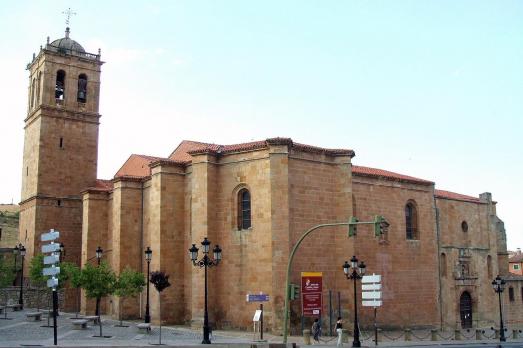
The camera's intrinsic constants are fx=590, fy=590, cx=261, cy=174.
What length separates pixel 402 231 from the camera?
1511 inches

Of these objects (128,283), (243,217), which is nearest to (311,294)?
(243,217)

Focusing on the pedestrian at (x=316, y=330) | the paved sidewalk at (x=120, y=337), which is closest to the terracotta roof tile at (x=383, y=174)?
the paved sidewalk at (x=120, y=337)

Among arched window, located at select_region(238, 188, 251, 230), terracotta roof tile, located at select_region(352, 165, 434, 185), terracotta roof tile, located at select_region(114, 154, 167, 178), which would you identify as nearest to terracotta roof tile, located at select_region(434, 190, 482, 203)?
terracotta roof tile, located at select_region(352, 165, 434, 185)

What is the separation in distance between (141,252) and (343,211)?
1379cm

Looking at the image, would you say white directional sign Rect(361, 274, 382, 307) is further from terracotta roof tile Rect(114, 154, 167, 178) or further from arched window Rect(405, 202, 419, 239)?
Answer: terracotta roof tile Rect(114, 154, 167, 178)

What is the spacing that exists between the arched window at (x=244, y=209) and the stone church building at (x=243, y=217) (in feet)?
0.18

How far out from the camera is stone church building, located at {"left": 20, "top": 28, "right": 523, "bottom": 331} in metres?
31.2

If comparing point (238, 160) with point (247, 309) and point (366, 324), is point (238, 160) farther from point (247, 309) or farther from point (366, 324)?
point (366, 324)

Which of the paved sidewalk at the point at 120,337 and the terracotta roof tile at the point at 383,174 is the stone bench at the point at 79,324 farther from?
the terracotta roof tile at the point at 383,174

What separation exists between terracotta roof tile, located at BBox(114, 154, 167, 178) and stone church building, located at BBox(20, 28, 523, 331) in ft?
1.07

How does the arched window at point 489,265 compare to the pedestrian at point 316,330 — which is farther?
the arched window at point 489,265

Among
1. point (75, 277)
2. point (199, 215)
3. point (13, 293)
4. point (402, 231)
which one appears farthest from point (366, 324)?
point (13, 293)

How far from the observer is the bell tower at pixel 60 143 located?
44312 mm

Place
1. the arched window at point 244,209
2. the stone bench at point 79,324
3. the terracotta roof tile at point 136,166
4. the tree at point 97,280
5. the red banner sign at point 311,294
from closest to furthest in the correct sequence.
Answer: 1. the stone bench at point 79,324
2. the red banner sign at point 311,294
3. the tree at point 97,280
4. the arched window at point 244,209
5. the terracotta roof tile at point 136,166
